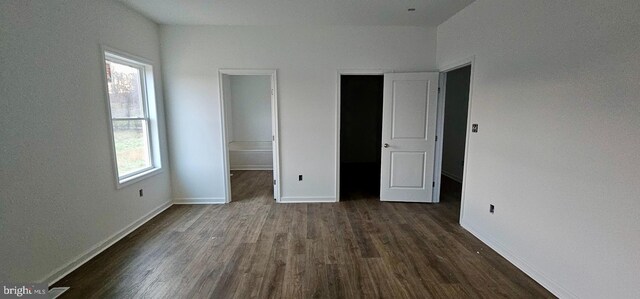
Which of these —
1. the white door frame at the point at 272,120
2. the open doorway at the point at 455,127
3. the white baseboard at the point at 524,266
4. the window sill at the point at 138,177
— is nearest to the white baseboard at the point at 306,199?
the white door frame at the point at 272,120

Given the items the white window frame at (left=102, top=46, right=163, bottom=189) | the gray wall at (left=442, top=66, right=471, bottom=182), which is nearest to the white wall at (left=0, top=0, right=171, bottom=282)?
the white window frame at (left=102, top=46, right=163, bottom=189)

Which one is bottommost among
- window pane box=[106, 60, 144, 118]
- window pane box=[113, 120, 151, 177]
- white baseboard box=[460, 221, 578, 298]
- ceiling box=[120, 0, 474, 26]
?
white baseboard box=[460, 221, 578, 298]

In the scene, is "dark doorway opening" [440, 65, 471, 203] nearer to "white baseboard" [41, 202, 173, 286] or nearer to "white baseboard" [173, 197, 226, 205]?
"white baseboard" [173, 197, 226, 205]

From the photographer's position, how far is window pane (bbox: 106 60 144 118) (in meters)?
2.95

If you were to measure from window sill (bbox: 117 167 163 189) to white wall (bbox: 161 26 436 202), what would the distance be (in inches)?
15.2

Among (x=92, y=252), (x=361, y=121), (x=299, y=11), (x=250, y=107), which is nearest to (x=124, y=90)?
(x=92, y=252)

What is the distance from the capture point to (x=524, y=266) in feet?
7.58

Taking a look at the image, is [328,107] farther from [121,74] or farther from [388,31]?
[121,74]

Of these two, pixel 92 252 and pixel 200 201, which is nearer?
pixel 92 252

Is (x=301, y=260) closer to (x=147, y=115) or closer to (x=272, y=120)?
(x=272, y=120)

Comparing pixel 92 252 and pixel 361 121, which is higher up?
pixel 361 121

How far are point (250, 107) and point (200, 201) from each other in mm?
3448

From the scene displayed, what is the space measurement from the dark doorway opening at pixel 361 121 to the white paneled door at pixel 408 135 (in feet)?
8.18

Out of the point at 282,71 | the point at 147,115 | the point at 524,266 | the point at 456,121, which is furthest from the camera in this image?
the point at 456,121
